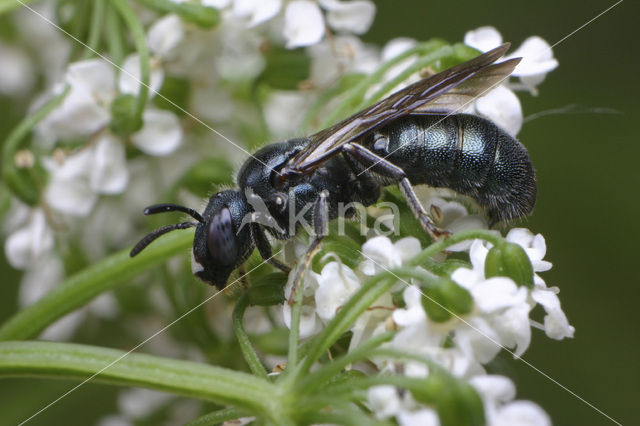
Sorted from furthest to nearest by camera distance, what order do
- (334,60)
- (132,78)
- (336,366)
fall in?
1. (334,60)
2. (132,78)
3. (336,366)

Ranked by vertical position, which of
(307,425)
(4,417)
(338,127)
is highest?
(338,127)

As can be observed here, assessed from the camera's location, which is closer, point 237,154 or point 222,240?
point 222,240

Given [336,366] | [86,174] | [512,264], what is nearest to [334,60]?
[86,174]

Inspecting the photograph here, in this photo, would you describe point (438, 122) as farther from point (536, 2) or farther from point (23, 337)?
point (536, 2)

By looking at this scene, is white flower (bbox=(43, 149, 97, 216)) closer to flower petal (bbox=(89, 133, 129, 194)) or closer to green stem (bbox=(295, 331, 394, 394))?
flower petal (bbox=(89, 133, 129, 194))

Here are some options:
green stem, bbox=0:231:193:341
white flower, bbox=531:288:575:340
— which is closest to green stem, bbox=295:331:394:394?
white flower, bbox=531:288:575:340

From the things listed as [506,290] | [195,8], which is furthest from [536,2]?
[506,290]

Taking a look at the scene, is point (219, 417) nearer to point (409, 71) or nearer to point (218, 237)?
point (218, 237)
